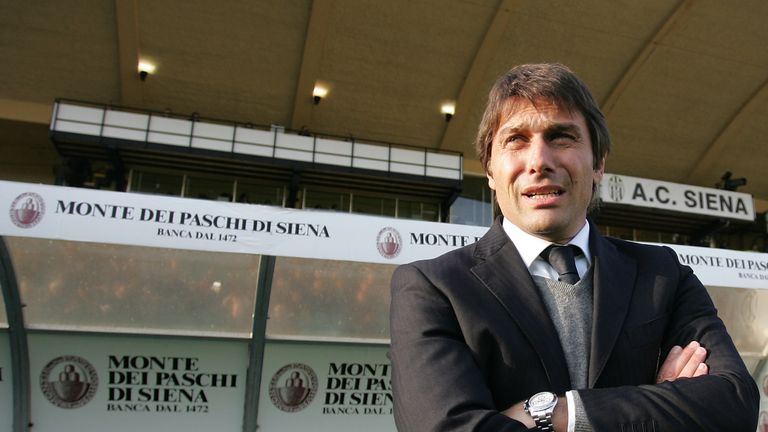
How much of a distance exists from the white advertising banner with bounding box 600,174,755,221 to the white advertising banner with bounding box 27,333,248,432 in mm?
15281

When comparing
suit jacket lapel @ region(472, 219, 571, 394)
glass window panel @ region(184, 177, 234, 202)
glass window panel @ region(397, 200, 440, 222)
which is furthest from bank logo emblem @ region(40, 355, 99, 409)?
glass window panel @ region(397, 200, 440, 222)

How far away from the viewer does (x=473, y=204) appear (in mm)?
17547

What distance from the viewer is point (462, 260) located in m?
1.66

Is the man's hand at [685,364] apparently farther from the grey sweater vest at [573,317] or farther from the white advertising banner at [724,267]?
the white advertising banner at [724,267]

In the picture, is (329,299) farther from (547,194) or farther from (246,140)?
(246,140)

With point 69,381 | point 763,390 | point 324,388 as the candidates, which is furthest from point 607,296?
point 763,390

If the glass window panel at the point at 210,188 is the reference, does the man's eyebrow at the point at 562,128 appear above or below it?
below

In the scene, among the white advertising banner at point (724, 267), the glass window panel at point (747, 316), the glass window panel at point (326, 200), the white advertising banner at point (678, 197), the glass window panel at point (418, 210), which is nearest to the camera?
the white advertising banner at point (724, 267)

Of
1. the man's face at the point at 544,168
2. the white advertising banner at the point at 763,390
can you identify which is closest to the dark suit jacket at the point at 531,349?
the man's face at the point at 544,168

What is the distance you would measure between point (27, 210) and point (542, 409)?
17.1 ft

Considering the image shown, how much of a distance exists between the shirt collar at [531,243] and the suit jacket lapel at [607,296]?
25mm

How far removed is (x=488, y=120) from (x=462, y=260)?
0.46 m

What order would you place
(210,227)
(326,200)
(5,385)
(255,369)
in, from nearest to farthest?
(210,227) < (5,385) < (255,369) < (326,200)

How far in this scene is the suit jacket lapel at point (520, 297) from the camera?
4.70ft
